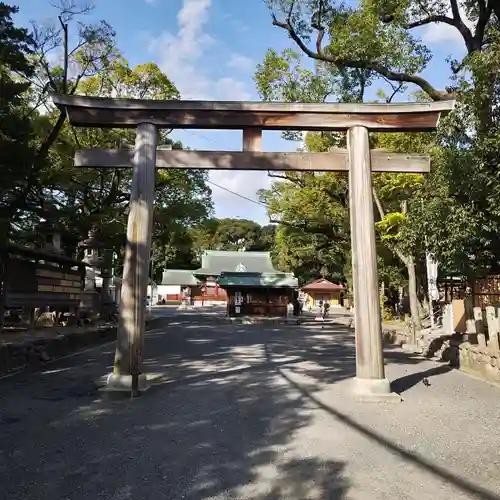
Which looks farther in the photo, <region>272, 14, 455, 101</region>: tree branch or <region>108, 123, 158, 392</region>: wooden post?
<region>272, 14, 455, 101</region>: tree branch

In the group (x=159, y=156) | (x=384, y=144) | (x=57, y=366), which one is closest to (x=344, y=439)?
(x=159, y=156)

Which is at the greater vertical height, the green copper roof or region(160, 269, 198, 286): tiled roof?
region(160, 269, 198, 286): tiled roof

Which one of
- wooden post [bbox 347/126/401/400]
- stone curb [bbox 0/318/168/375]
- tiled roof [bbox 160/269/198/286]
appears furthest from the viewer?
tiled roof [bbox 160/269/198/286]

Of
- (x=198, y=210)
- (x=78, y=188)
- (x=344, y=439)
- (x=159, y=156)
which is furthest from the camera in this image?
(x=198, y=210)

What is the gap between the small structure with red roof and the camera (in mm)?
45472

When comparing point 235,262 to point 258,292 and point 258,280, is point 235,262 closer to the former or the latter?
point 258,292

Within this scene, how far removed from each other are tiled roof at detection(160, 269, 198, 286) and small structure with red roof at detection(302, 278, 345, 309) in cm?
1651

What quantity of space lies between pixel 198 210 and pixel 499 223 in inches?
701

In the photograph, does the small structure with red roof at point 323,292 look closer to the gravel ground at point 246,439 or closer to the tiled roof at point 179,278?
the tiled roof at point 179,278

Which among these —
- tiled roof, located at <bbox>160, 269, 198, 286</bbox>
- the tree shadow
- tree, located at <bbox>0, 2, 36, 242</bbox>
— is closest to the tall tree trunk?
the tree shadow

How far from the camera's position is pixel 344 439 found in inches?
215

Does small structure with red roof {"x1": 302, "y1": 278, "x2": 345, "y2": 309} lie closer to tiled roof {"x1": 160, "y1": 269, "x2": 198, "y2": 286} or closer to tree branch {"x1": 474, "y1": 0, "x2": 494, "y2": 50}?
tiled roof {"x1": 160, "y1": 269, "x2": 198, "y2": 286}

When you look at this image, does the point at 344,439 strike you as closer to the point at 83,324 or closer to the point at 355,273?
the point at 355,273

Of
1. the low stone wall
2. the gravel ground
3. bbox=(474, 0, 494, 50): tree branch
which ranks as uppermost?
bbox=(474, 0, 494, 50): tree branch
